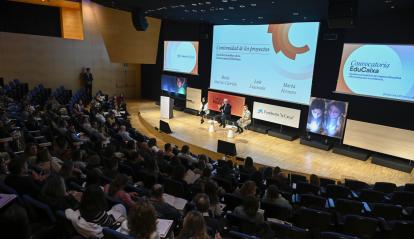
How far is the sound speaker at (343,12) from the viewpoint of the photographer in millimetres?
6297

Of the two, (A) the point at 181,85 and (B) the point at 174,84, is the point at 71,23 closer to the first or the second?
(B) the point at 174,84

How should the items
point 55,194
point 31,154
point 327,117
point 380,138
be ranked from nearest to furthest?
point 55,194 < point 31,154 < point 380,138 < point 327,117

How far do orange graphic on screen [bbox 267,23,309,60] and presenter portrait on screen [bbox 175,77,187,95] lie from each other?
5.20m

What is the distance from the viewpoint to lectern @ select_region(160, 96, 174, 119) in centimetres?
1273

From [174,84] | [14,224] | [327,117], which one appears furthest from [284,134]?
[14,224]

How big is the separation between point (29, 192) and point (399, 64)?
8917mm

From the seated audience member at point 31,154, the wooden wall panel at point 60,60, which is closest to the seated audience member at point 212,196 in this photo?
the seated audience member at point 31,154

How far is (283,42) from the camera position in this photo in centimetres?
1091

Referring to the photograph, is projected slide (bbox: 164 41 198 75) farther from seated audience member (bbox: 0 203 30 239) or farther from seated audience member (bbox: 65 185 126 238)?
seated audience member (bbox: 0 203 30 239)

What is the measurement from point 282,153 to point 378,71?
3549 mm

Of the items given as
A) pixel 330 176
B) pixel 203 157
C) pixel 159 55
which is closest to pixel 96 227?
pixel 203 157

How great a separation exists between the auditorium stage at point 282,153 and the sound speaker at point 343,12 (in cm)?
365

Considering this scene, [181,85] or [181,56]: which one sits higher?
[181,56]

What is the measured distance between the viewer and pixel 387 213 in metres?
4.11
